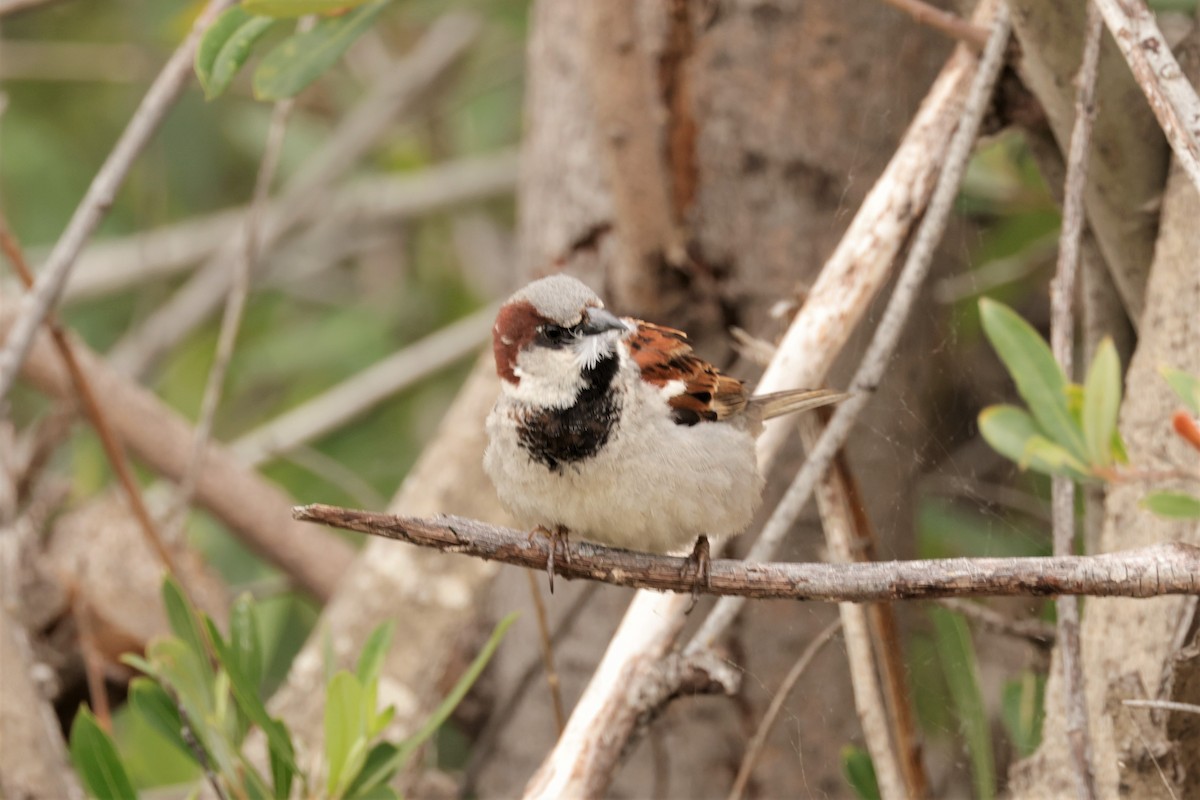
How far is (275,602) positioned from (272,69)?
2246 mm

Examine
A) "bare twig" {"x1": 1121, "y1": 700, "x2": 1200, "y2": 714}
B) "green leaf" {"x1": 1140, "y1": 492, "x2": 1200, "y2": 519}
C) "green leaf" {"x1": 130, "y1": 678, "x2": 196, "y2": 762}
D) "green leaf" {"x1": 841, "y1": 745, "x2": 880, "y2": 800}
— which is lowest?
"green leaf" {"x1": 130, "y1": 678, "x2": 196, "y2": 762}

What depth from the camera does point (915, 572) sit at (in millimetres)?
1542

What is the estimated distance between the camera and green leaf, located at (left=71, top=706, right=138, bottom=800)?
232cm

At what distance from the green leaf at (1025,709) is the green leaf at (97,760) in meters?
1.64

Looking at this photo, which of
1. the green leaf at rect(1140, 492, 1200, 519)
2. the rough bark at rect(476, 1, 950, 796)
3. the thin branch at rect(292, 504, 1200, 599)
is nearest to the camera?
the thin branch at rect(292, 504, 1200, 599)

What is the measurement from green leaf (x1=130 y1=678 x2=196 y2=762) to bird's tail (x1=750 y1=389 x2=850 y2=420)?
1.15 metres

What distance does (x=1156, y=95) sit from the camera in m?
1.68

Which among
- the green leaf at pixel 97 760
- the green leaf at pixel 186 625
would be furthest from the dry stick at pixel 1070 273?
the green leaf at pixel 97 760

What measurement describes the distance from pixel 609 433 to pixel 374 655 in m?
0.68

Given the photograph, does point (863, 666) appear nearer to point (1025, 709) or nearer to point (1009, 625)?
point (1009, 625)

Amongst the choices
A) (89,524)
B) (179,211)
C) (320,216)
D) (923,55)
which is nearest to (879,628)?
(923,55)

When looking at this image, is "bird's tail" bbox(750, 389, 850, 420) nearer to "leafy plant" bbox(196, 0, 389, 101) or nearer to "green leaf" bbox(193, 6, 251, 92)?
"leafy plant" bbox(196, 0, 389, 101)

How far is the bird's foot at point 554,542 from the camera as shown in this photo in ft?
5.95

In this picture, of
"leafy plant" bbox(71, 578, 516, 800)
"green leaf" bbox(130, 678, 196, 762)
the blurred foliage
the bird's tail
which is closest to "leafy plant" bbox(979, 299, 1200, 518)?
the bird's tail
